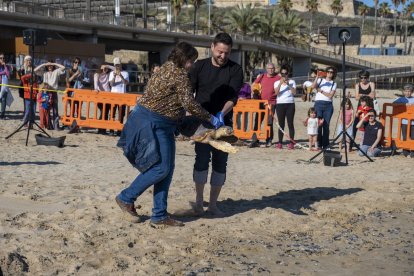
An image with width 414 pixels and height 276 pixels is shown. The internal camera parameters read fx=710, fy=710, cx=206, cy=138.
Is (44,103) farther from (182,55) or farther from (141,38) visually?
(141,38)

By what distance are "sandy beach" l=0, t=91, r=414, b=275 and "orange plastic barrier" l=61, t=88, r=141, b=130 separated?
4693mm

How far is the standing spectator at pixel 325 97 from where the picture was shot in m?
13.5

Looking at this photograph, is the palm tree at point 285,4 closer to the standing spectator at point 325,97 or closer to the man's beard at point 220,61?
the standing spectator at point 325,97

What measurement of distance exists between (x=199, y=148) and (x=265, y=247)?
1377 millimetres

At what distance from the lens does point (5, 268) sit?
487 centimetres

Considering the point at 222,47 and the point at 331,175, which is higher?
the point at 222,47

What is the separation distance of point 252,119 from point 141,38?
4514 cm

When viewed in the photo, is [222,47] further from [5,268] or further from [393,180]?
[393,180]

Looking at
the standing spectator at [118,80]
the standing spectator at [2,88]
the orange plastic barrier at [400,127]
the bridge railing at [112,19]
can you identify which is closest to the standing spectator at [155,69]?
the standing spectator at [118,80]

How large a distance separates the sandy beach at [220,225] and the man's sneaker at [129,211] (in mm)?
99

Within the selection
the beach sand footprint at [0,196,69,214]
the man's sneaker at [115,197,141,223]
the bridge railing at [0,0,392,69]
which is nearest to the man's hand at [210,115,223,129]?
the man's sneaker at [115,197,141,223]

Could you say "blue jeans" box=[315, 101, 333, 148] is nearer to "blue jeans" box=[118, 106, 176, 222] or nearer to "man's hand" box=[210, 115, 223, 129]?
"man's hand" box=[210, 115, 223, 129]

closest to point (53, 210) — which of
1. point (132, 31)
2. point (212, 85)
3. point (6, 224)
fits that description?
point (6, 224)

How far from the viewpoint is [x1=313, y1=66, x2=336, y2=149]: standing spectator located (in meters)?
13.5
